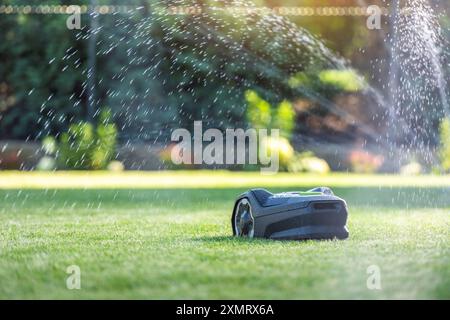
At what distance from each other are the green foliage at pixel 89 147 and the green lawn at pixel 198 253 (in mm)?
7167

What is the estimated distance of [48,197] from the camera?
880 centimetres

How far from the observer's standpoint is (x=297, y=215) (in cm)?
472

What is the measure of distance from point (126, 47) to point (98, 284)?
14.2 meters

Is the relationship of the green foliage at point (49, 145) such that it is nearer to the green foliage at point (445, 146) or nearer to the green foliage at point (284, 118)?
the green foliage at point (284, 118)

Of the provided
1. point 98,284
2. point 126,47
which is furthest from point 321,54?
point 98,284

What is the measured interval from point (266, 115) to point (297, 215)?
1119 cm

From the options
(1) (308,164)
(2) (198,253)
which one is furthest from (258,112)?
(2) (198,253)

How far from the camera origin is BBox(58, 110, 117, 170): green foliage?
15664 mm

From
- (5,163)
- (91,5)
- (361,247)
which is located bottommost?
(5,163)

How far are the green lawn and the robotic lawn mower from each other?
0.37ft

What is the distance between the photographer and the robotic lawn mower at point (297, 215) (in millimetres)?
4691

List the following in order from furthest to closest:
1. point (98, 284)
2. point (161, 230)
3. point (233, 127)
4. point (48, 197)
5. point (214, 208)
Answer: point (233, 127)
point (48, 197)
point (214, 208)
point (161, 230)
point (98, 284)
